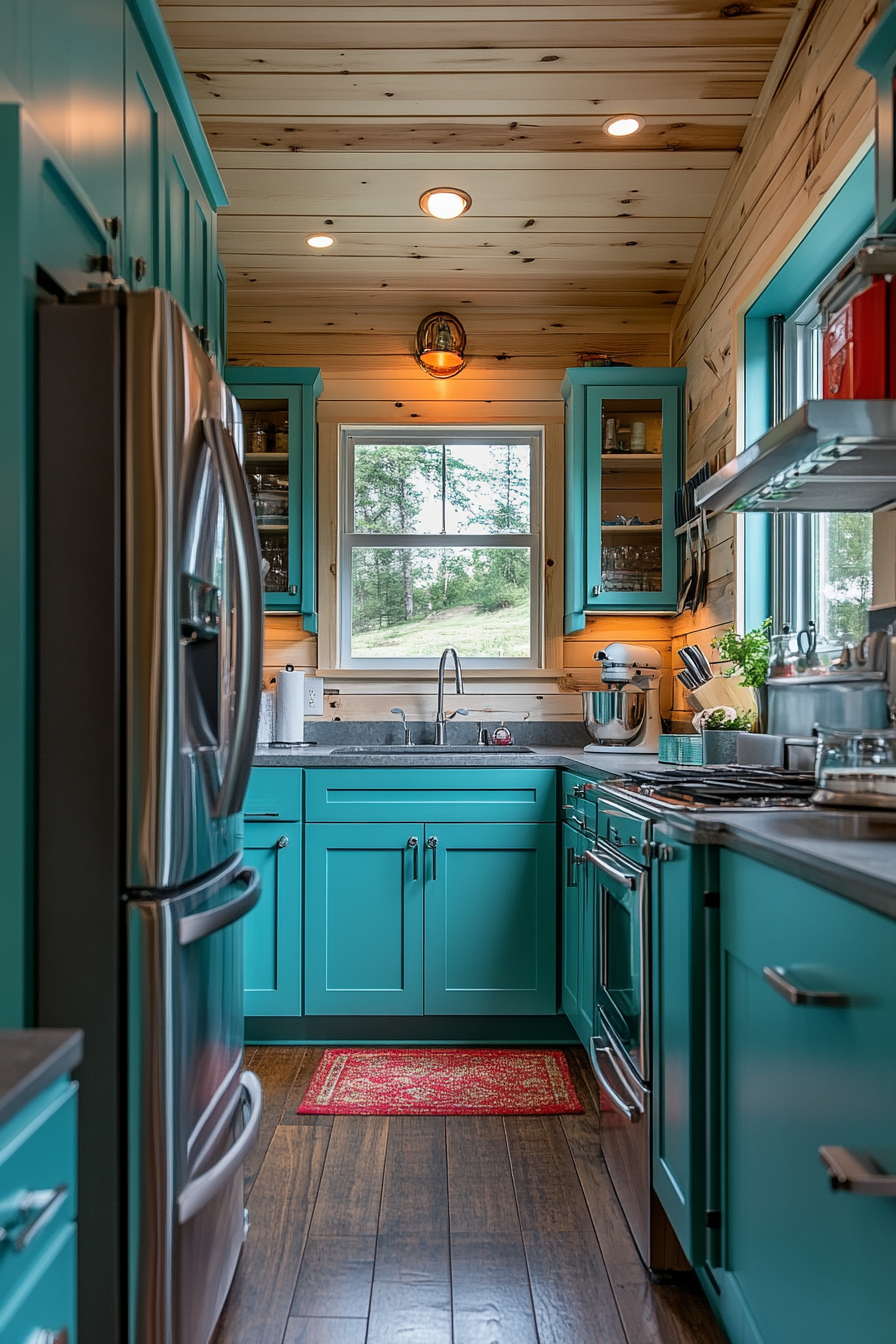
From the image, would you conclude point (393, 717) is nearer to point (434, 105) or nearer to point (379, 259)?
point (379, 259)

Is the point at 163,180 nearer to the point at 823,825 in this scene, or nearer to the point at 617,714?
the point at 823,825

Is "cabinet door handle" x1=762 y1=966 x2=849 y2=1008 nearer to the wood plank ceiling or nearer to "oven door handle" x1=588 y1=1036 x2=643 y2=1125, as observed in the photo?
"oven door handle" x1=588 y1=1036 x2=643 y2=1125

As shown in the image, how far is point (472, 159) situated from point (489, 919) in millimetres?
2352

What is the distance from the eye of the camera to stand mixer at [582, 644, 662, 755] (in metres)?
3.16

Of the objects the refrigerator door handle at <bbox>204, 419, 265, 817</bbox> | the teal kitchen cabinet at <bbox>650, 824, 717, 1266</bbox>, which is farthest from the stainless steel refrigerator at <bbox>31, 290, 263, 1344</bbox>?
the teal kitchen cabinet at <bbox>650, 824, 717, 1266</bbox>

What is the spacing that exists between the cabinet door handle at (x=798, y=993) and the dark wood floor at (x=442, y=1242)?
2.60ft

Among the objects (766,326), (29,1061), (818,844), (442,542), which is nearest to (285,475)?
(442,542)

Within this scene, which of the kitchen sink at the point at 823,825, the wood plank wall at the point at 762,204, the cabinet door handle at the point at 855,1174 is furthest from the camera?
the wood plank wall at the point at 762,204

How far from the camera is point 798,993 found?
1.08m

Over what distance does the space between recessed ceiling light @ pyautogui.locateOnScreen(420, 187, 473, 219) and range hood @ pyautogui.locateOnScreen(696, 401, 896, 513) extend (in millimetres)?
1539

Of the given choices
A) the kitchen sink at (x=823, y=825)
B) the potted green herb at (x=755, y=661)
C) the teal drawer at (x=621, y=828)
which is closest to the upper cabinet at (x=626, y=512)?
the potted green herb at (x=755, y=661)

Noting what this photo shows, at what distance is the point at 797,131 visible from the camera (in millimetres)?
2301

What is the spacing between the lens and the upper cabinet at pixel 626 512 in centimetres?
333

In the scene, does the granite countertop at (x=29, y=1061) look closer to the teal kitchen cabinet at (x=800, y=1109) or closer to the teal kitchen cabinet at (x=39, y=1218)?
the teal kitchen cabinet at (x=39, y=1218)
